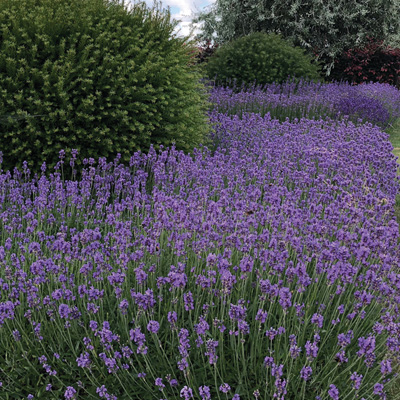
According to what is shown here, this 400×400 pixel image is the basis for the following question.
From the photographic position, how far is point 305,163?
5508 mm

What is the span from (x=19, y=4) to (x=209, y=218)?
4.13 metres

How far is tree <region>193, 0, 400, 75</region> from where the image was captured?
17.4 m

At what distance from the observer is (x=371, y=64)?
17.2 m

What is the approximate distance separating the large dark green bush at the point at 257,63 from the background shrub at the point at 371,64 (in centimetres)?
465

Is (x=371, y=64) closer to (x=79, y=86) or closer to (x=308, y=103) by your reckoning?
(x=308, y=103)

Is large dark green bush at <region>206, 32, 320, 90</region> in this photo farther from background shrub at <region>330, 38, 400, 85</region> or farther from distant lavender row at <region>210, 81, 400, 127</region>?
background shrub at <region>330, 38, 400, 85</region>

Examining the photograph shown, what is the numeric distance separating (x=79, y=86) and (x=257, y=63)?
7.91 meters

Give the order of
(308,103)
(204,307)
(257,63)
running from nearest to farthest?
1. (204,307)
2. (308,103)
3. (257,63)

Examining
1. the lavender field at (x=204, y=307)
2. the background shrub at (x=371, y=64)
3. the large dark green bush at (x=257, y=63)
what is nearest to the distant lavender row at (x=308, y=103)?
the large dark green bush at (x=257, y=63)

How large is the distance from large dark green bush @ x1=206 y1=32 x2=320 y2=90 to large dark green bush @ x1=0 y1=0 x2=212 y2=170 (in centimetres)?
669

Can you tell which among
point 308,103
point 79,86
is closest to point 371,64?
point 308,103

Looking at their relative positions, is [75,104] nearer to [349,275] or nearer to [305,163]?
[305,163]

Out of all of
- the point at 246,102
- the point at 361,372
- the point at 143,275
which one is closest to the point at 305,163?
the point at 361,372

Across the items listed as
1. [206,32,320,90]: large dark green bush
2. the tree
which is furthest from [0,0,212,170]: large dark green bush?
the tree
